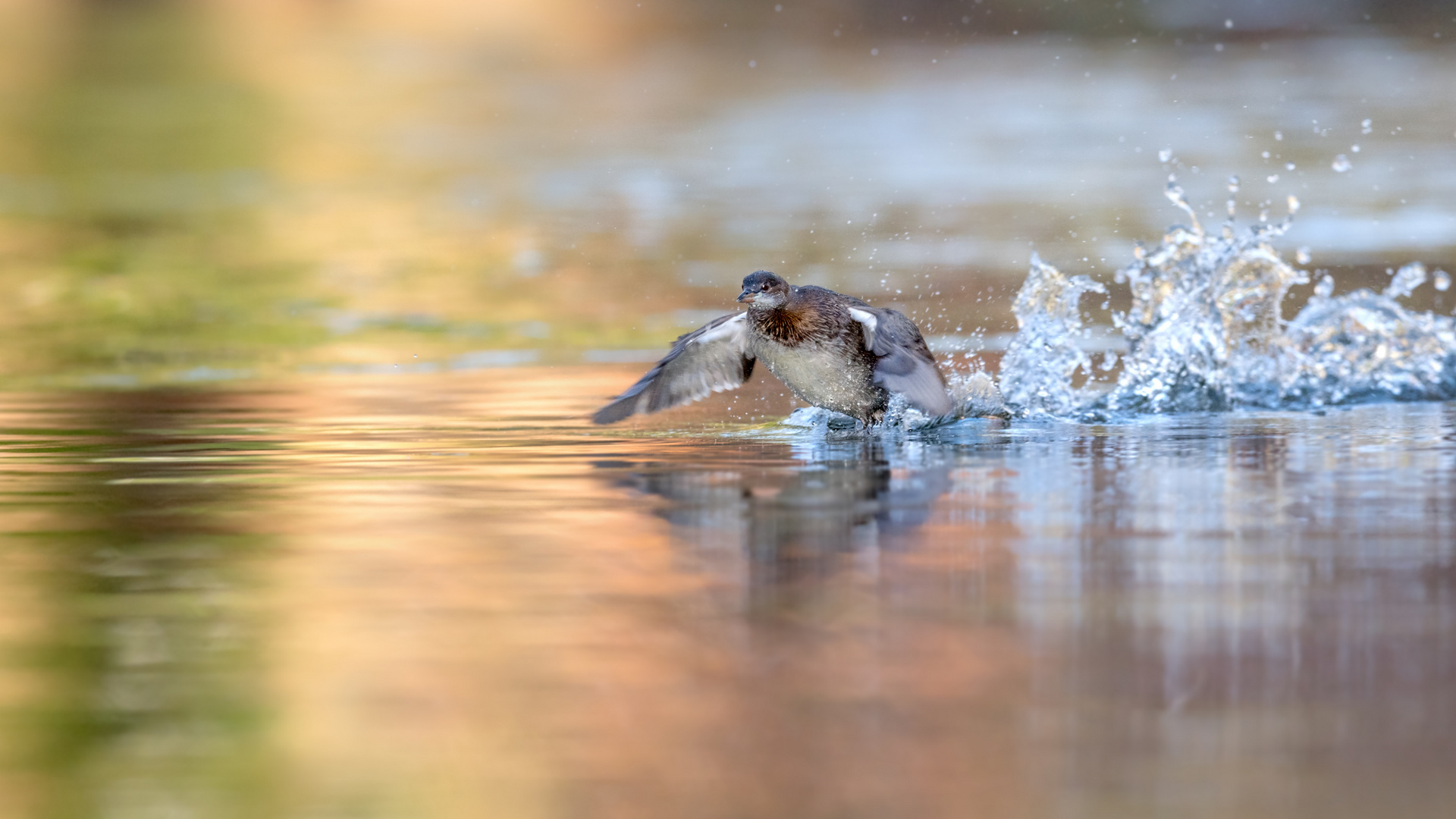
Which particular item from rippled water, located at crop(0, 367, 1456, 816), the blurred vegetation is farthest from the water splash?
the blurred vegetation

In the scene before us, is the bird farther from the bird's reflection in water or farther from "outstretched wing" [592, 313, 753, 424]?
the bird's reflection in water

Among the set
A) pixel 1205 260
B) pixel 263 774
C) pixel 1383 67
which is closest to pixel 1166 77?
pixel 1383 67

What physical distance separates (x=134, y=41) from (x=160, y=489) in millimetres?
35376

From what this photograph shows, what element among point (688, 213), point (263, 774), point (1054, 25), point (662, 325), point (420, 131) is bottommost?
point (263, 774)

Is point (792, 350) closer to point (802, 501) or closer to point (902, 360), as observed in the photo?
point (902, 360)

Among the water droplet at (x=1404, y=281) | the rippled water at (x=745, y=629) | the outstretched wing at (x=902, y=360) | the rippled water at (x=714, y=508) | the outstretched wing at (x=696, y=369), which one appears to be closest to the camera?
the rippled water at (x=745, y=629)

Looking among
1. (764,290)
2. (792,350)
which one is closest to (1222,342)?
(792,350)

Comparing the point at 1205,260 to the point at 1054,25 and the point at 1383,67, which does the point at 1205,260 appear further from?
the point at 1054,25

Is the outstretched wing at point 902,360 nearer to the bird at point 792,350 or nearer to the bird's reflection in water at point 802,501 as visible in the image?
the bird at point 792,350

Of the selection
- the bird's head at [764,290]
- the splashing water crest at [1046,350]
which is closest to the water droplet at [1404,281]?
the splashing water crest at [1046,350]

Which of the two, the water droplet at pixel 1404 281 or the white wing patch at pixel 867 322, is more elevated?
the water droplet at pixel 1404 281

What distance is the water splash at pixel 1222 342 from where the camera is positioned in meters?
9.68

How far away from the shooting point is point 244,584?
5.66 metres

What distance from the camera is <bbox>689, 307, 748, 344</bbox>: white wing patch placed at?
9.25 meters
